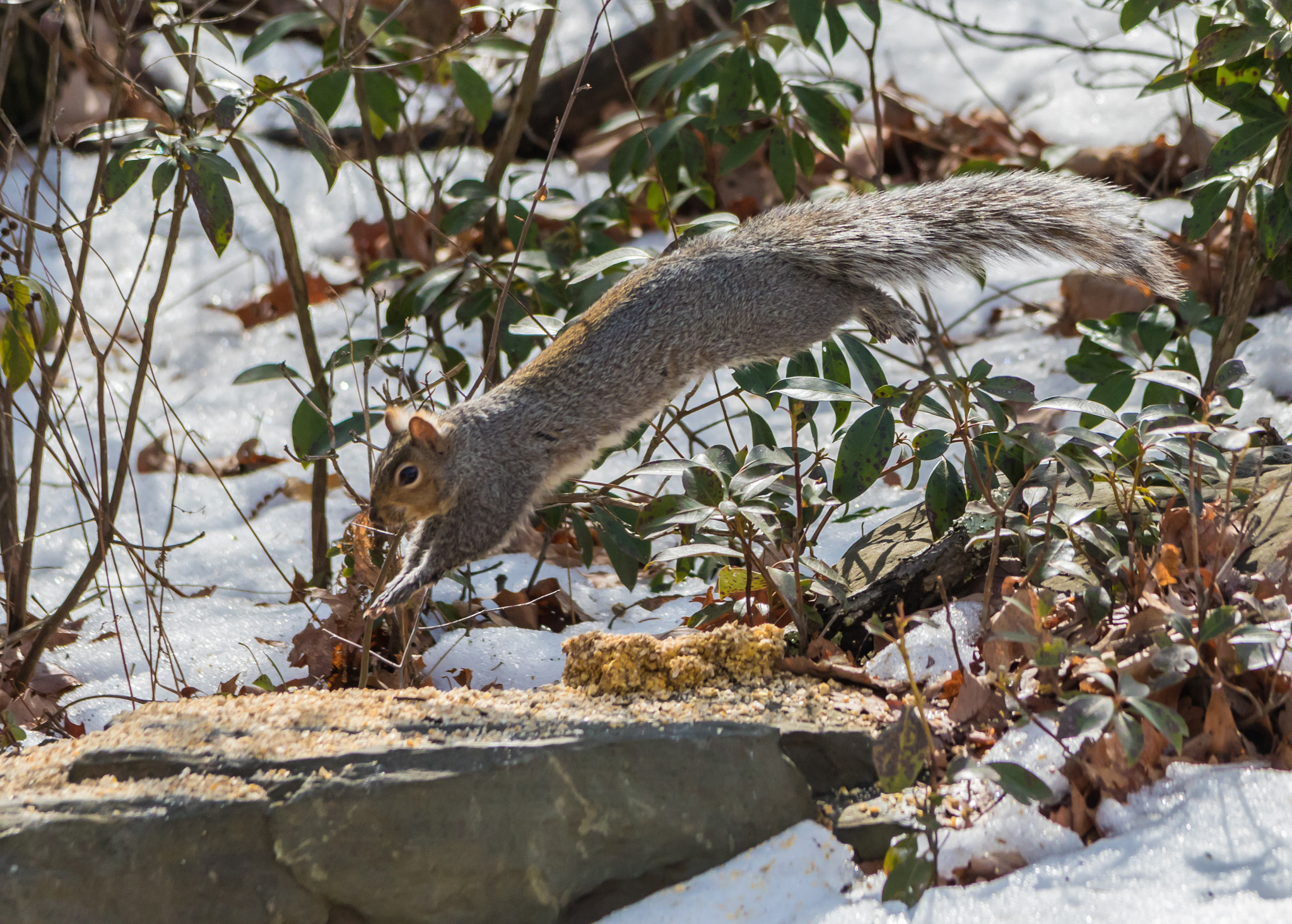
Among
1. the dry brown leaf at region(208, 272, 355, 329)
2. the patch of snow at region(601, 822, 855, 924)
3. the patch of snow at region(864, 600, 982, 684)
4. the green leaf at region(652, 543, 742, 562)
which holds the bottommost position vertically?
the patch of snow at region(601, 822, 855, 924)

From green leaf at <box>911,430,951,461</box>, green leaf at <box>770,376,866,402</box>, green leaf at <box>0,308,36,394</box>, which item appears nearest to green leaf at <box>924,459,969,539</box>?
green leaf at <box>911,430,951,461</box>

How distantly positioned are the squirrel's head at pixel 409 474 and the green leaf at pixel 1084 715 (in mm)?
1459

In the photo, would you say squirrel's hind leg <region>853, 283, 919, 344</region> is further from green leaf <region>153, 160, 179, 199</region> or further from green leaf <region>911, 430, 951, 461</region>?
green leaf <region>153, 160, 179, 199</region>

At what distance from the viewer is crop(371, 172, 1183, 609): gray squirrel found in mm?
2643

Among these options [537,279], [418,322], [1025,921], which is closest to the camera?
[1025,921]

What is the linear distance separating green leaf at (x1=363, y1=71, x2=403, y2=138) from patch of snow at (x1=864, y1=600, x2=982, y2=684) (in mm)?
1971

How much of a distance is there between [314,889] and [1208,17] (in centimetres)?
263

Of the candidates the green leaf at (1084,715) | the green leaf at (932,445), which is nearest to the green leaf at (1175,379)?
the green leaf at (932,445)

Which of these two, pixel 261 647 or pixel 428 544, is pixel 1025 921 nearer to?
pixel 428 544

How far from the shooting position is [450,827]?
165cm

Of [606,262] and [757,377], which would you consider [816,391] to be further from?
[606,262]

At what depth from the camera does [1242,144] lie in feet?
8.25

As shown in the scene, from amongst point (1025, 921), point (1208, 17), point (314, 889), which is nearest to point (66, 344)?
point (314, 889)

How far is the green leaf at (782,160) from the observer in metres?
3.30
